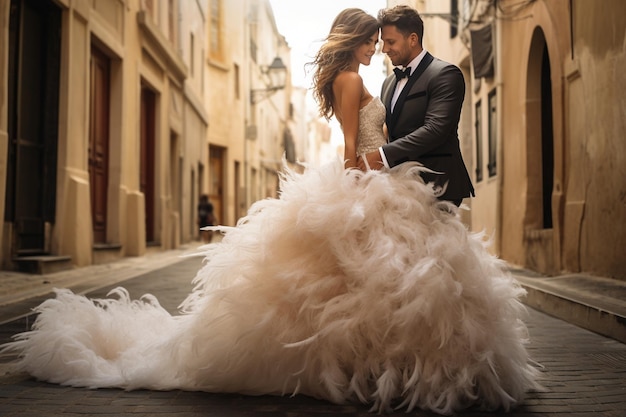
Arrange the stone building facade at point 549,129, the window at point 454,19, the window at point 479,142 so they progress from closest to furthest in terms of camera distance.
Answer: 1. the stone building facade at point 549,129
2. the window at point 479,142
3. the window at point 454,19

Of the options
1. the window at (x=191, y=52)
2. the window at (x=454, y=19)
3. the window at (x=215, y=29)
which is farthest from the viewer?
the window at (x=215, y=29)

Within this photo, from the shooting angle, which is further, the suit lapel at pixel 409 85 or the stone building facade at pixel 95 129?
the stone building facade at pixel 95 129

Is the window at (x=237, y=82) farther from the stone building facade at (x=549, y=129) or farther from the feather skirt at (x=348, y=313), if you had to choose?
the feather skirt at (x=348, y=313)

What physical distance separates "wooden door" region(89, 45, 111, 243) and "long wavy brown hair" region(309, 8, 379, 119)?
998 centimetres

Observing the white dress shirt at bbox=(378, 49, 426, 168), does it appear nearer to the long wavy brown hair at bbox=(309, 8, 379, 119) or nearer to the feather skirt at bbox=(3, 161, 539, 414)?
the feather skirt at bbox=(3, 161, 539, 414)

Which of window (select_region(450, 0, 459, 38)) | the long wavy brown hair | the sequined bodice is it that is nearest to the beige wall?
the long wavy brown hair

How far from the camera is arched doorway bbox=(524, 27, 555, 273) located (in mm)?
11633

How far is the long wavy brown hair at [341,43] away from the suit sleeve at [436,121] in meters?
0.43

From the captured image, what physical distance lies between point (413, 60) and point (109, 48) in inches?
422

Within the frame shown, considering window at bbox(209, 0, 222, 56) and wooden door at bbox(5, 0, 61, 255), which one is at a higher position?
window at bbox(209, 0, 222, 56)

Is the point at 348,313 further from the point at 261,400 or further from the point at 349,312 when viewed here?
the point at 261,400

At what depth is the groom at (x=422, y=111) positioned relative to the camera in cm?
378

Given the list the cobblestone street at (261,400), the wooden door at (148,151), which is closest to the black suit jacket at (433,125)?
the cobblestone street at (261,400)

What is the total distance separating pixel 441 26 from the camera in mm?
19875
